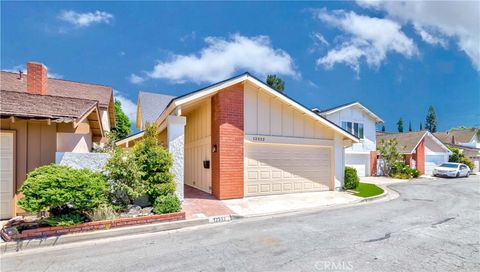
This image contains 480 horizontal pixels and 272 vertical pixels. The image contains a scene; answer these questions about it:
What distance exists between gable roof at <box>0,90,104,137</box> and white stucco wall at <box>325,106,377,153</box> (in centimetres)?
2172

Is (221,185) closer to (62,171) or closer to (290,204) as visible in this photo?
(290,204)

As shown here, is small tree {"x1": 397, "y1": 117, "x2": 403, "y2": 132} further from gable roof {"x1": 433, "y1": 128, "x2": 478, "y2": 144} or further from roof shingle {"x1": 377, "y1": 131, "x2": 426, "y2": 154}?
roof shingle {"x1": 377, "y1": 131, "x2": 426, "y2": 154}

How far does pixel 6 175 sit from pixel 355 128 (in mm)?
27083

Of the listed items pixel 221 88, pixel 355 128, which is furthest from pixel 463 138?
pixel 221 88

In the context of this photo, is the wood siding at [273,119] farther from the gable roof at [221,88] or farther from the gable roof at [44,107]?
the gable roof at [44,107]

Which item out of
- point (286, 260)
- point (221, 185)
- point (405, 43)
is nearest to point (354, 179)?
point (221, 185)

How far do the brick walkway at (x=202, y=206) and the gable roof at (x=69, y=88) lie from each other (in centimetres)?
1175

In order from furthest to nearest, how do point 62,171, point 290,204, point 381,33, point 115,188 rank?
point 381,33 → point 290,204 → point 115,188 → point 62,171

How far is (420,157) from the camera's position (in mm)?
28953

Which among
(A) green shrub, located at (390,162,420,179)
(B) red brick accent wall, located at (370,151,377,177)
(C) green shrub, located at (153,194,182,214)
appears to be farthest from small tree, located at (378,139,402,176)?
(C) green shrub, located at (153,194,182,214)

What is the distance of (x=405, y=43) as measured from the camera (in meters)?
22.4

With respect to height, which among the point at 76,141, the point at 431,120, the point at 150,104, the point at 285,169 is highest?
the point at 431,120

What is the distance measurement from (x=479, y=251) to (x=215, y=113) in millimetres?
9445

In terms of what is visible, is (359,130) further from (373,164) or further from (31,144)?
(31,144)
